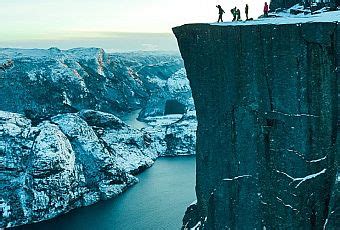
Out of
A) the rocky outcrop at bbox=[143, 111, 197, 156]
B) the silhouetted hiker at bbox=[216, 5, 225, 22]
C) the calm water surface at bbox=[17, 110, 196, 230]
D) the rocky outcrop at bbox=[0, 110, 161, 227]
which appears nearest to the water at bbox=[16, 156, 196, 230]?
the calm water surface at bbox=[17, 110, 196, 230]

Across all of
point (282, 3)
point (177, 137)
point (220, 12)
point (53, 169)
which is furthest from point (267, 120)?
point (177, 137)

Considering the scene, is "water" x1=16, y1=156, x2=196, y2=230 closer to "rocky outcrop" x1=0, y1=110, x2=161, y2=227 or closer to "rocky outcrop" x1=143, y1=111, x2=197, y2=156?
"rocky outcrop" x1=0, y1=110, x2=161, y2=227

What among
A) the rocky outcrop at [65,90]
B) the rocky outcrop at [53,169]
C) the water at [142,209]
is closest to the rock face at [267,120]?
the water at [142,209]

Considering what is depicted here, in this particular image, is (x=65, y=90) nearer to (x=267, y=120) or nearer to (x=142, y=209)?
(x=142, y=209)

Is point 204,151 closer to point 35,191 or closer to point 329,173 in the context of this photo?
point 329,173

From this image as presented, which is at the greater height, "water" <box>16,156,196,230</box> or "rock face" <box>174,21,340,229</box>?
"rock face" <box>174,21,340,229</box>
